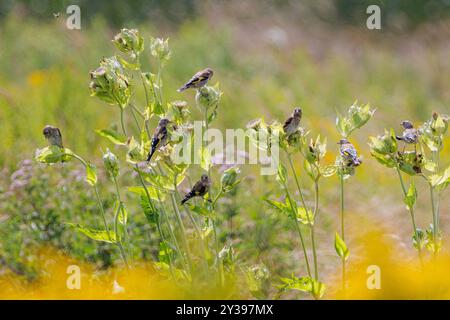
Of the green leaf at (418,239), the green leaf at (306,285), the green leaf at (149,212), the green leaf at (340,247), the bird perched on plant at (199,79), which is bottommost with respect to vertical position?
the green leaf at (306,285)

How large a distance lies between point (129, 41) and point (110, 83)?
0.12 meters

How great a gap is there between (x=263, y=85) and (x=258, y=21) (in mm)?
1953

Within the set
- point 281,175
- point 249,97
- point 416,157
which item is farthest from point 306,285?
point 249,97

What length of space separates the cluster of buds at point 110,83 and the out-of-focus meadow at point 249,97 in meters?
0.37

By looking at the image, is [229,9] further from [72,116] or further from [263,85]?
[72,116]

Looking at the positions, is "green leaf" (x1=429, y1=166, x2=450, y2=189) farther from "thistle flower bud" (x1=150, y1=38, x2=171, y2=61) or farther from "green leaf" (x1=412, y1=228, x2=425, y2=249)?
"thistle flower bud" (x1=150, y1=38, x2=171, y2=61)

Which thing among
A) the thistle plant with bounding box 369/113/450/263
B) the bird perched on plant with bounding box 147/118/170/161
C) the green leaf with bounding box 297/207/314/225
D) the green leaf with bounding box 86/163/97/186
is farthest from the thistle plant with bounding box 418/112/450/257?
the green leaf with bounding box 86/163/97/186

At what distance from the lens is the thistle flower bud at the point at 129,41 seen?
4.34 feet

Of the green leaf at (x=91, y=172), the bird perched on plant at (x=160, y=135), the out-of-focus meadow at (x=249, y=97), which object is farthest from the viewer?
the out-of-focus meadow at (x=249, y=97)

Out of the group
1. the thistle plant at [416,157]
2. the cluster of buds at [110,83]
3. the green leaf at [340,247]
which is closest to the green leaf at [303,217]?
the green leaf at [340,247]

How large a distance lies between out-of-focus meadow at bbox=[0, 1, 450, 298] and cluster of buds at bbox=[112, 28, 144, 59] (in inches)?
14.5

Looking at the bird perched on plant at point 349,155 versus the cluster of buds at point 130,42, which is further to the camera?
the cluster of buds at point 130,42

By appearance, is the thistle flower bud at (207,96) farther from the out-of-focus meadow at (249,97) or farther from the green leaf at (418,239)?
the green leaf at (418,239)

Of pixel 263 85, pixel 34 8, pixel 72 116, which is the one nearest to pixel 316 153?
pixel 72 116
